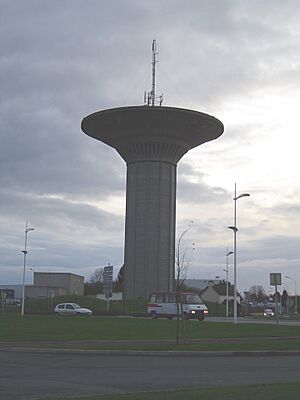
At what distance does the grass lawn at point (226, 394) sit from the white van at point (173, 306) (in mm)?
37397

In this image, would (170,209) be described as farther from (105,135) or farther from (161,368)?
(161,368)

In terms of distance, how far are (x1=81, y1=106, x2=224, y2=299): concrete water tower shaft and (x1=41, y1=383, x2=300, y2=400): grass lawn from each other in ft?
202

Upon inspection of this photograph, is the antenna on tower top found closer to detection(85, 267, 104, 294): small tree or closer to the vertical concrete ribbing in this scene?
the vertical concrete ribbing

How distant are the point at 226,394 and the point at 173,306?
41611 mm

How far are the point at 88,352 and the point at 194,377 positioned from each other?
699cm

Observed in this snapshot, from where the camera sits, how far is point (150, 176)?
73.9m

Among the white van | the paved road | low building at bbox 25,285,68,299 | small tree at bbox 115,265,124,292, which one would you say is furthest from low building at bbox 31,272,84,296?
the paved road

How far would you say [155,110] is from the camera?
71.2 metres

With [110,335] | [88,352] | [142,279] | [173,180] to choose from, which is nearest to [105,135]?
[173,180]

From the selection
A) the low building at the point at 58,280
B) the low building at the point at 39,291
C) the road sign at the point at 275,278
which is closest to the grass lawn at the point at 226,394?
the road sign at the point at 275,278

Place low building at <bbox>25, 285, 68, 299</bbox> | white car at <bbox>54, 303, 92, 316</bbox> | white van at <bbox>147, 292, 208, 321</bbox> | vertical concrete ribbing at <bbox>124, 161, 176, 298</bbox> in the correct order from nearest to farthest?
1. white van at <bbox>147, 292, 208, 321</bbox>
2. white car at <bbox>54, 303, 92, 316</bbox>
3. vertical concrete ribbing at <bbox>124, 161, 176, 298</bbox>
4. low building at <bbox>25, 285, 68, 299</bbox>

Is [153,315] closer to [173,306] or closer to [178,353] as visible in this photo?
[173,306]

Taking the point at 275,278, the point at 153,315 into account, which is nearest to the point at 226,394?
the point at 275,278

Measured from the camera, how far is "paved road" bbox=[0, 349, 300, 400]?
1257cm
